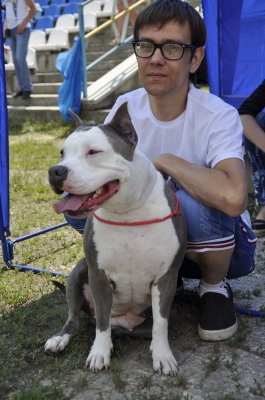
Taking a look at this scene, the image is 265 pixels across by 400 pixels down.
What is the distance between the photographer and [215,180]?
6.43ft

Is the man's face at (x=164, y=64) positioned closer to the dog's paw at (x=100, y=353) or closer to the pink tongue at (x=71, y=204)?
the pink tongue at (x=71, y=204)

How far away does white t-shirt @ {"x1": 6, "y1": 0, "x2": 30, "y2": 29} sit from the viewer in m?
7.33

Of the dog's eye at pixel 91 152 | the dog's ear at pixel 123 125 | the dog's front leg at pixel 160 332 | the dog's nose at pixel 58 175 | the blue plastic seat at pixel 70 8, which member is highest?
the dog's ear at pixel 123 125

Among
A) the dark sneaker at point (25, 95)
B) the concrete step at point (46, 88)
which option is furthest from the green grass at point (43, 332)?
the concrete step at point (46, 88)

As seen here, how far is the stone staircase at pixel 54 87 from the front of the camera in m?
7.38

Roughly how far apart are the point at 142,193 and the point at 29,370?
82 cm

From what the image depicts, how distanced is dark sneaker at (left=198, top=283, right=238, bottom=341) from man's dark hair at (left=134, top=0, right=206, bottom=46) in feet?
3.66

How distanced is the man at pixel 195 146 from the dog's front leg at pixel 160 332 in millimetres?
268

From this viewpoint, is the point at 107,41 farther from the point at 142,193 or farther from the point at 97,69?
the point at 142,193

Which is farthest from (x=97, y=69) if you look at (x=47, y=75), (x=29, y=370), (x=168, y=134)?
(x=29, y=370)

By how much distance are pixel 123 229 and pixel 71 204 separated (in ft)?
0.92

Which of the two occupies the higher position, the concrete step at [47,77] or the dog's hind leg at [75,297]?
the dog's hind leg at [75,297]

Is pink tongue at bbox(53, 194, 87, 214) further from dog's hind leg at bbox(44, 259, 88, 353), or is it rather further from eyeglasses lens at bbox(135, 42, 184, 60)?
eyeglasses lens at bbox(135, 42, 184, 60)

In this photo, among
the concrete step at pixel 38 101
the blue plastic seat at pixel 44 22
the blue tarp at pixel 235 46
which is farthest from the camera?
the blue plastic seat at pixel 44 22
